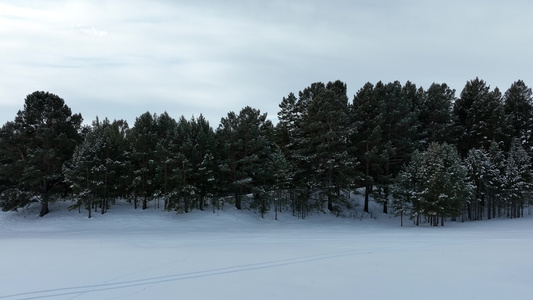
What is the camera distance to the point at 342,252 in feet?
45.2

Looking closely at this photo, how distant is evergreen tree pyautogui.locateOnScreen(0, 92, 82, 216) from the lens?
111 feet

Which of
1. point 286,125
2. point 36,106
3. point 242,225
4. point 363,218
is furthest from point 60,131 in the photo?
point 363,218

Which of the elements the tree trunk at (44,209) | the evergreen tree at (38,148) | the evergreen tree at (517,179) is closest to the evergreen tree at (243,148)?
the evergreen tree at (38,148)

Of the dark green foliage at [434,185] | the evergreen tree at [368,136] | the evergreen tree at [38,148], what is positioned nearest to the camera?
the dark green foliage at [434,185]

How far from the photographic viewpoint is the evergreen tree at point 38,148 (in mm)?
33969

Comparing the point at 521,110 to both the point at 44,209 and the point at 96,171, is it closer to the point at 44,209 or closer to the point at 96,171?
the point at 96,171

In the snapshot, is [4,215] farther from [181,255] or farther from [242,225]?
[181,255]

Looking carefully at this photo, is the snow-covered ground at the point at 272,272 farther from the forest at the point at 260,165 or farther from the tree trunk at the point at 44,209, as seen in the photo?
the tree trunk at the point at 44,209

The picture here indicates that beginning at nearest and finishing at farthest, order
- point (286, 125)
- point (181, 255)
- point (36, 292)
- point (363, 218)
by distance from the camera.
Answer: point (36, 292) → point (181, 255) → point (363, 218) → point (286, 125)

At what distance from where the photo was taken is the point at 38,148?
3381cm

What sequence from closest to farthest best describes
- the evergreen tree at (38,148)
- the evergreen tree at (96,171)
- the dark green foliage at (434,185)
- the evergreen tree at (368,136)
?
the dark green foliage at (434,185)
the evergreen tree at (96,171)
the evergreen tree at (38,148)
the evergreen tree at (368,136)

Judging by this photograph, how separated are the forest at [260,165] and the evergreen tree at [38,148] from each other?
0.37 feet

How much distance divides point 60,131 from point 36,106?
3.57 m

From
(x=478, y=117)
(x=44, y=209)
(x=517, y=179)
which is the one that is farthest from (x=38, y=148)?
(x=478, y=117)
